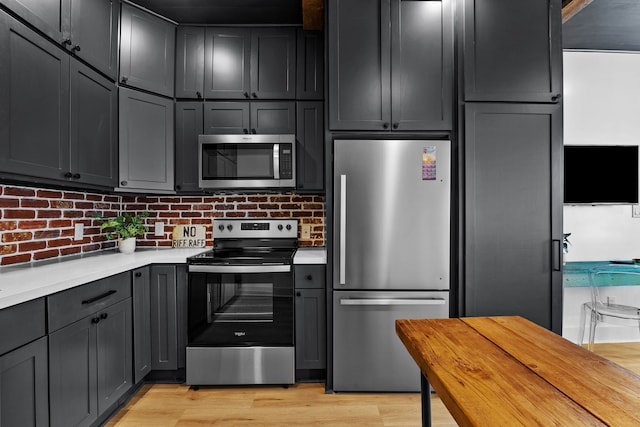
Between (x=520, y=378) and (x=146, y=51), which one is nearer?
(x=520, y=378)

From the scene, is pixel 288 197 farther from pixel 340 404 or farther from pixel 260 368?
pixel 340 404

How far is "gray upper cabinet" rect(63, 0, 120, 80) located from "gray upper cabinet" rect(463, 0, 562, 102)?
2326 millimetres

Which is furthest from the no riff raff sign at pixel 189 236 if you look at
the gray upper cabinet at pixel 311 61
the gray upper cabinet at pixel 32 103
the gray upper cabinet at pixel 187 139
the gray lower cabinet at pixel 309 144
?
the gray upper cabinet at pixel 311 61

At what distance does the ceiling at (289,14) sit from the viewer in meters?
2.51

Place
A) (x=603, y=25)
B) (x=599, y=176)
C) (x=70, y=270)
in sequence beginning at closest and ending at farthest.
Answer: (x=70, y=270) < (x=603, y=25) < (x=599, y=176)

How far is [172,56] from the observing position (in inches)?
107

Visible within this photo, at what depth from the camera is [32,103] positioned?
5.55 feet

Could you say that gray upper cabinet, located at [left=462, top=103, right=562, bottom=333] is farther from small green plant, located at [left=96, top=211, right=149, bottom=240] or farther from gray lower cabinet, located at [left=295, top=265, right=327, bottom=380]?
small green plant, located at [left=96, top=211, right=149, bottom=240]

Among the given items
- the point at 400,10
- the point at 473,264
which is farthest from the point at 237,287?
the point at 400,10

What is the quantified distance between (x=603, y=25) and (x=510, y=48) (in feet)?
4.39

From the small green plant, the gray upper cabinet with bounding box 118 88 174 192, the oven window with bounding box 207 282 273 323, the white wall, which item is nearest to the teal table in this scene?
the white wall

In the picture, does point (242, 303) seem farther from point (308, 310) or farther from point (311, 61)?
point (311, 61)

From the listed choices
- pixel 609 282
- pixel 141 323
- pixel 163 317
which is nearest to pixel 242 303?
pixel 163 317

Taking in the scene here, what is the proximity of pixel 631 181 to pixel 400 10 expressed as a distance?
2681 mm
